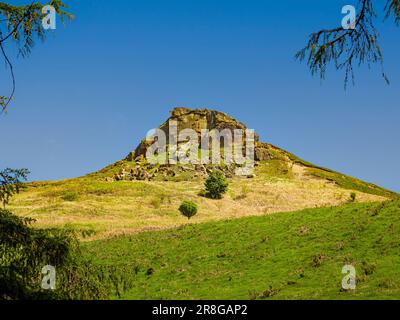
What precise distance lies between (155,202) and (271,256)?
159ft

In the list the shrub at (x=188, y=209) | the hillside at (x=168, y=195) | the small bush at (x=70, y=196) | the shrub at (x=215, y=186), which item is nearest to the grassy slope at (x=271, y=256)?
the hillside at (x=168, y=195)

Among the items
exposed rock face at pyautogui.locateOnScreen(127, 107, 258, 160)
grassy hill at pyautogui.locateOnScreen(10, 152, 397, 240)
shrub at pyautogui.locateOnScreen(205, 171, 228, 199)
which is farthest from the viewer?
exposed rock face at pyautogui.locateOnScreen(127, 107, 258, 160)

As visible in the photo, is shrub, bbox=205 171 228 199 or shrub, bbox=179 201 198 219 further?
shrub, bbox=205 171 228 199

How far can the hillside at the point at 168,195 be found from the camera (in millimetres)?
63653

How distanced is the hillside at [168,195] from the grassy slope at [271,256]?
6.23m

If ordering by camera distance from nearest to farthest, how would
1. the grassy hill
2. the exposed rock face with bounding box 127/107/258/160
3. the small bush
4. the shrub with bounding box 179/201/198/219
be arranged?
1. the grassy hill
2. the shrub with bounding box 179/201/198/219
3. the small bush
4. the exposed rock face with bounding box 127/107/258/160

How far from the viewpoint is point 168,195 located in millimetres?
82062

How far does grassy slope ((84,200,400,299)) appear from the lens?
23578 millimetres

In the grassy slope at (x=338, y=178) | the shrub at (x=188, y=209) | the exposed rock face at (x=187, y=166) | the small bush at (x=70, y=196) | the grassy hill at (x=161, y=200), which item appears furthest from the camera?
the grassy slope at (x=338, y=178)

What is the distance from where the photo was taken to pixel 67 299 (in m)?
10.8

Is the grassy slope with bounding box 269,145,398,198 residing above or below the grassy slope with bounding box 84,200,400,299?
above

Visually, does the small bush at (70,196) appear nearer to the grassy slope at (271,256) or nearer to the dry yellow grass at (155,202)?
the dry yellow grass at (155,202)

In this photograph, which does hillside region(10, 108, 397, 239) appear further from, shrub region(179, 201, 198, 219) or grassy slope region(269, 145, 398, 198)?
shrub region(179, 201, 198, 219)

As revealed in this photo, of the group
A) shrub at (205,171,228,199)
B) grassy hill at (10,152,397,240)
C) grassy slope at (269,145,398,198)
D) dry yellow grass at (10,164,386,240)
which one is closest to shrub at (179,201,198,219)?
dry yellow grass at (10,164,386,240)
